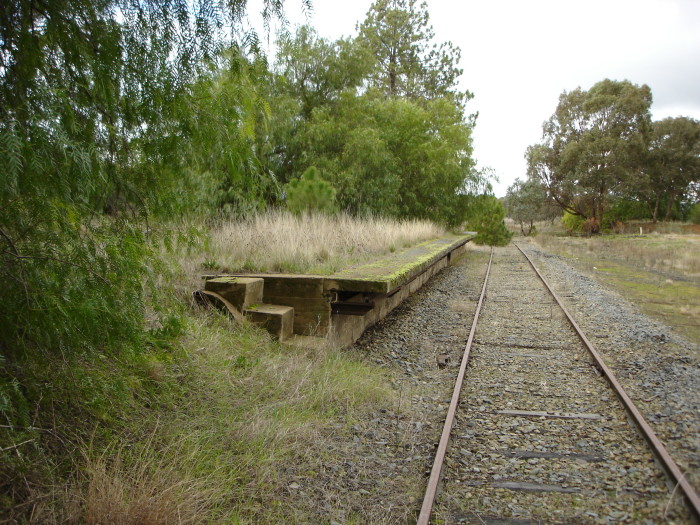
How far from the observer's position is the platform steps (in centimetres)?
517

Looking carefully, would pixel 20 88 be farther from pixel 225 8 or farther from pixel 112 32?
pixel 225 8

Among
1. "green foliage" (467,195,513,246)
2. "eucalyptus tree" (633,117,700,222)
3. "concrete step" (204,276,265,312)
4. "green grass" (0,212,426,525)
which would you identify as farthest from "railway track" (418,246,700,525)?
"eucalyptus tree" (633,117,700,222)

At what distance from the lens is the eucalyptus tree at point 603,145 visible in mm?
40250

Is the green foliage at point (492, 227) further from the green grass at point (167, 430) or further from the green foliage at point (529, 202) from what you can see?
the green grass at point (167, 430)

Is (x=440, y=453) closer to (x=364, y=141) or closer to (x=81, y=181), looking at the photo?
(x=81, y=181)

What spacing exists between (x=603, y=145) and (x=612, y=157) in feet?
4.23

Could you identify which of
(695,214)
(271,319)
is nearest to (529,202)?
(695,214)

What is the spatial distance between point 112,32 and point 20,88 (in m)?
0.63

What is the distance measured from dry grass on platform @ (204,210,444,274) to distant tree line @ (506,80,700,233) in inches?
1472

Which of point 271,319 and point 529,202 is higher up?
point 529,202

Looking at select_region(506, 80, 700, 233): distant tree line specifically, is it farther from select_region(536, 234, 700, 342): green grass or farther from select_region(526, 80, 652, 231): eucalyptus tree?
select_region(536, 234, 700, 342): green grass

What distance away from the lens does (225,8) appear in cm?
309

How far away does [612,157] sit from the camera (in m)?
40.2

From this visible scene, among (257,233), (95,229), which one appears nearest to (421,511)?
(95,229)
